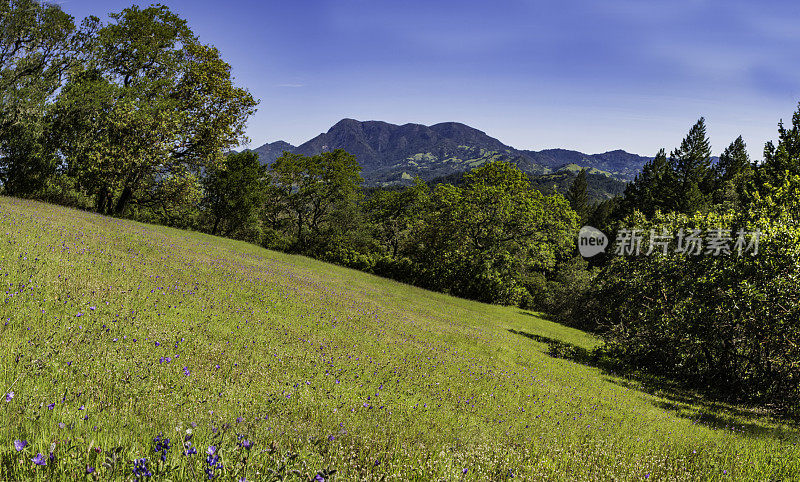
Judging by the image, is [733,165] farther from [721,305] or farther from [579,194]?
[721,305]

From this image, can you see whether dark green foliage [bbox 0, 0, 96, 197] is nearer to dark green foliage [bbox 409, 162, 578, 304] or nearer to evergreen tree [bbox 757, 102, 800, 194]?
dark green foliage [bbox 409, 162, 578, 304]

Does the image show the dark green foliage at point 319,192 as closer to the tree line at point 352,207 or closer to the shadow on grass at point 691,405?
the tree line at point 352,207

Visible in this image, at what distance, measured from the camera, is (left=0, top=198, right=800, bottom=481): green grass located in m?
3.18

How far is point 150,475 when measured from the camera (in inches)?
97.4

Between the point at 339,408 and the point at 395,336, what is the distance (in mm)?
6863

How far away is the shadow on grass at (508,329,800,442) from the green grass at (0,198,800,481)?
0.18m

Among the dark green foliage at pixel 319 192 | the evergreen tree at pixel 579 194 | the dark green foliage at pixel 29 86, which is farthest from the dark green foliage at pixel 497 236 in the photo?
the evergreen tree at pixel 579 194

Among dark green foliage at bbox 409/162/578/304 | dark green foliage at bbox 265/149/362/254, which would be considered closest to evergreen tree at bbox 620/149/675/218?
dark green foliage at bbox 409/162/578/304

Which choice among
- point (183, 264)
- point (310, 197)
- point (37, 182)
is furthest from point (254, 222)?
point (183, 264)

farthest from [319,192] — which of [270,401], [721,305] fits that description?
[270,401]

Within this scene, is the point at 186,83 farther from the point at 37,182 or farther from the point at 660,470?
the point at 660,470

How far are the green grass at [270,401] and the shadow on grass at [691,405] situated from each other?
0.59 feet

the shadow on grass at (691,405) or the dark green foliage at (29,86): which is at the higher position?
the dark green foliage at (29,86)

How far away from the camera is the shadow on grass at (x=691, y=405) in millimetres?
9516
